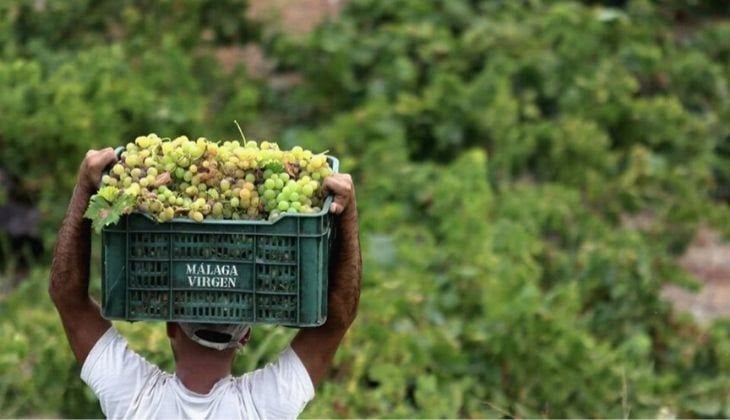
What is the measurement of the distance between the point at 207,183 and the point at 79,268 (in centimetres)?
36

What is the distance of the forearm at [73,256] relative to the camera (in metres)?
3.36

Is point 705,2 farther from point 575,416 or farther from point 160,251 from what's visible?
point 160,251

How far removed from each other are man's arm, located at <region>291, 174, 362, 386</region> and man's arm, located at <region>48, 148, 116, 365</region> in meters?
0.44

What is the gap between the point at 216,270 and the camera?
3.27 m

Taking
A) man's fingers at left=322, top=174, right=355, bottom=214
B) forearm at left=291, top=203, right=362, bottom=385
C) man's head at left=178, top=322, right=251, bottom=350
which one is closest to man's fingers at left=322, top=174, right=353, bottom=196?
man's fingers at left=322, top=174, right=355, bottom=214

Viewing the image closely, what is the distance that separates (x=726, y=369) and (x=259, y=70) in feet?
10.4

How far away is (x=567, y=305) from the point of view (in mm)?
5945

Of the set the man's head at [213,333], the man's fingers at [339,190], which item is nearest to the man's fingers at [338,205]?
the man's fingers at [339,190]

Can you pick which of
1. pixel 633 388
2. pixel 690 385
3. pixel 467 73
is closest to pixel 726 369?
pixel 690 385

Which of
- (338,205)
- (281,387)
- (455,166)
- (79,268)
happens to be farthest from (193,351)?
(455,166)

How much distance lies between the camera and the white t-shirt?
11.0ft

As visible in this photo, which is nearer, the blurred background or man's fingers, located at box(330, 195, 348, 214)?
man's fingers, located at box(330, 195, 348, 214)

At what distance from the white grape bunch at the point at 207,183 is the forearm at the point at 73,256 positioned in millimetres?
119

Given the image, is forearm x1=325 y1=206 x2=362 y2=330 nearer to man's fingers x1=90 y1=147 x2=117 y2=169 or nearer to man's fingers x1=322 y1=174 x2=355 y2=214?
man's fingers x1=322 y1=174 x2=355 y2=214
